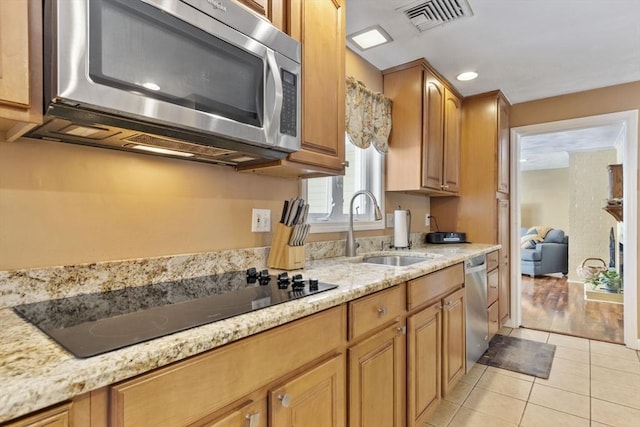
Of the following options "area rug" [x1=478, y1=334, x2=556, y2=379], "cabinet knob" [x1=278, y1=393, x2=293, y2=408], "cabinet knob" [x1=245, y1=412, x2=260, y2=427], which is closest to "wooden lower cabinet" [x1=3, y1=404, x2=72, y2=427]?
"cabinet knob" [x1=245, y1=412, x2=260, y2=427]

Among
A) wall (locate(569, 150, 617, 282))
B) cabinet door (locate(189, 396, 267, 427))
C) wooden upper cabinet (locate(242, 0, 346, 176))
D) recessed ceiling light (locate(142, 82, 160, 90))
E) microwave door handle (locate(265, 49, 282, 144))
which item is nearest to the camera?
cabinet door (locate(189, 396, 267, 427))

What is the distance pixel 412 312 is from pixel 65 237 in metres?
1.40

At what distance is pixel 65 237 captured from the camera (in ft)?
3.44

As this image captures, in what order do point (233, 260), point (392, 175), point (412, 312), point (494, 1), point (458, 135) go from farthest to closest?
point (458, 135) → point (392, 175) → point (494, 1) → point (412, 312) → point (233, 260)

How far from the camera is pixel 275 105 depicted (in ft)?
4.03

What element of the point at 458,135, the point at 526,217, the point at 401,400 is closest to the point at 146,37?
the point at 401,400

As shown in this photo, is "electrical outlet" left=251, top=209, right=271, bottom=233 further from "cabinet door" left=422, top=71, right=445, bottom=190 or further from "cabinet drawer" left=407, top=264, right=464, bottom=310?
"cabinet door" left=422, top=71, right=445, bottom=190

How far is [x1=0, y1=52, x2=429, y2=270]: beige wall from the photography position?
3.20 feet

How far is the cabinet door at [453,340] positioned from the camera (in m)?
1.92

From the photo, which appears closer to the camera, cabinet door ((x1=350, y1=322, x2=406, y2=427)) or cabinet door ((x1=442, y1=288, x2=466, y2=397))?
cabinet door ((x1=350, y1=322, x2=406, y2=427))

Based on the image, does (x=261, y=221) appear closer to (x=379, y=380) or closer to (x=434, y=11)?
(x=379, y=380)

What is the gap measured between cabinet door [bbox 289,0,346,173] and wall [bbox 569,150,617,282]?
20.2 feet

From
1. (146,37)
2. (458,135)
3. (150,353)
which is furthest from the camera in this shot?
(458,135)

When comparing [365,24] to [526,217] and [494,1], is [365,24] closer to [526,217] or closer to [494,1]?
[494,1]
